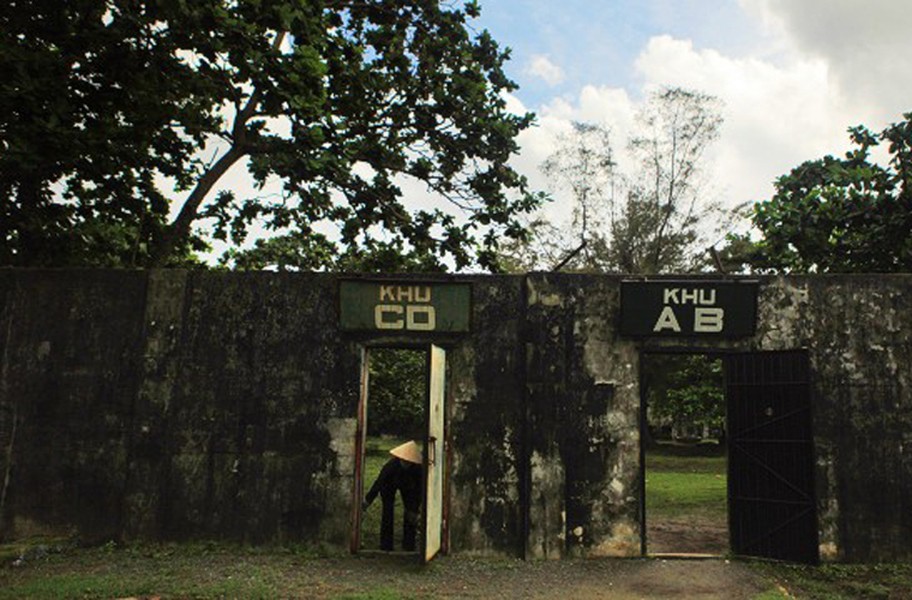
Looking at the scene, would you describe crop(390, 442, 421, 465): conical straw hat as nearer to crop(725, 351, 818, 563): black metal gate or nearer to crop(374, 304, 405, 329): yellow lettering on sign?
crop(374, 304, 405, 329): yellow lettering on sign

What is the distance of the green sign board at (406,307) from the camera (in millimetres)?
7840

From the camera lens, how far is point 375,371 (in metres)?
18.5

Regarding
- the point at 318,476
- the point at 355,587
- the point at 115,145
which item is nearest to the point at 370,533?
the point at 318,476

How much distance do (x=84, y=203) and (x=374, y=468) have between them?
9.20 metres

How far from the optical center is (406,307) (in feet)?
25.8

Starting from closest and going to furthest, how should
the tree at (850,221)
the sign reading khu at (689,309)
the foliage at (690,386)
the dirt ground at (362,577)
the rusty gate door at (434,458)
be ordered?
the dirt ground at (362,577) → the rusty gate door at (434,458) → the sign reading khu at (689,309) → the tree at (850,221) → the foliage at (690,386)

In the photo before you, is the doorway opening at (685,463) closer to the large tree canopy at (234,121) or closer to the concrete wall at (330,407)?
the concrete wall at (330,407)

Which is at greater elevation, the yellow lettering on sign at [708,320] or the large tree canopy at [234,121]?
the large tree canopy at [234,121]

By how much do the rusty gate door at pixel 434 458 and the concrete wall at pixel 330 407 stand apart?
376mm

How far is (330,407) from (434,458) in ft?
5.02

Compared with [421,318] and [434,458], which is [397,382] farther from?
[434,458]

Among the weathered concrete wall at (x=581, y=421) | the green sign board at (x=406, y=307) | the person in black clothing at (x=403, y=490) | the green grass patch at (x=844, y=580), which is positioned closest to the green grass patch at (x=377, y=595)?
the person in black clothing at (x=403, y=490)

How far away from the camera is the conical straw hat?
313 inches

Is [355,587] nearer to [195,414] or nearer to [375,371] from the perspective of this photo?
[195,414]
